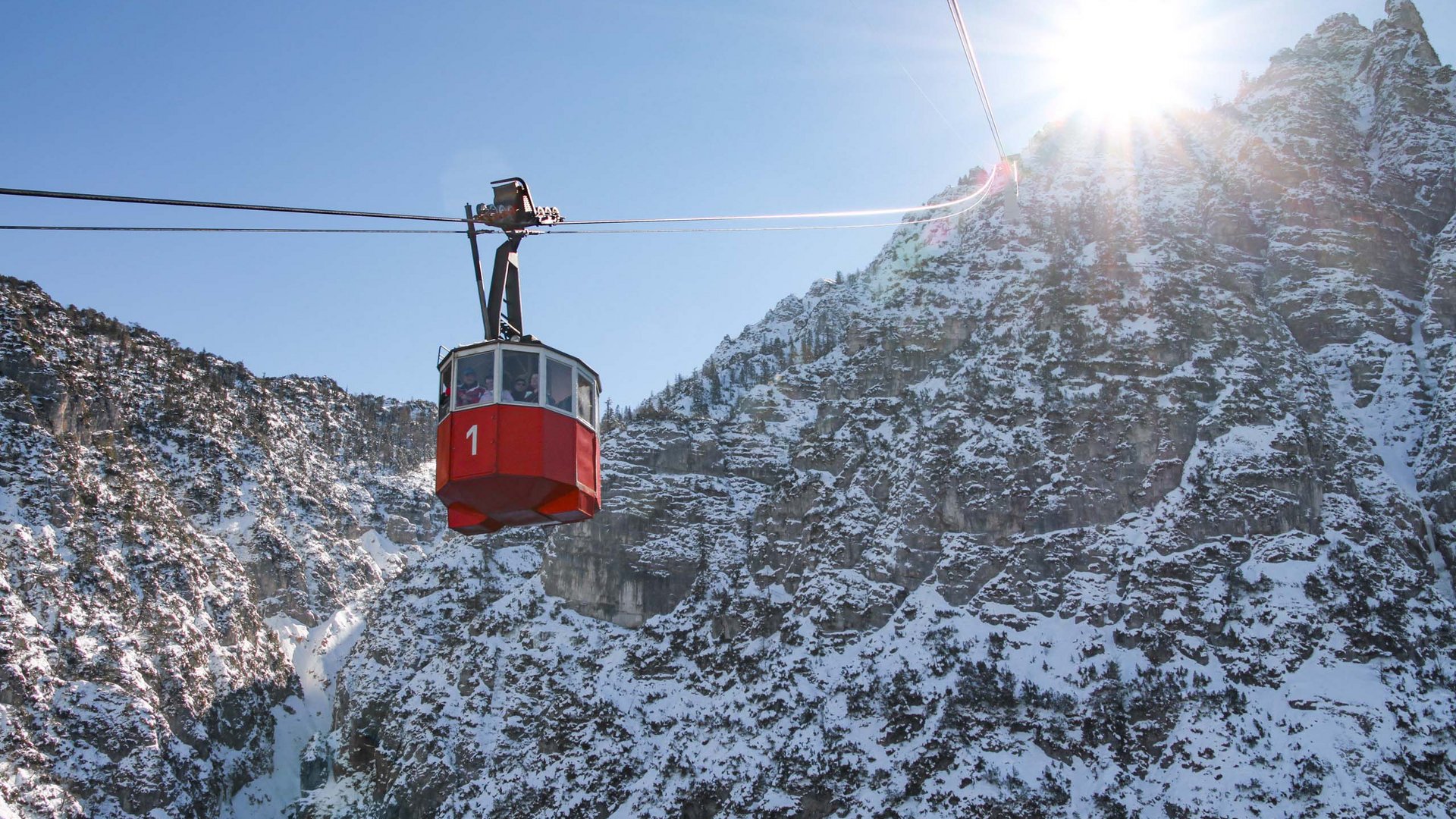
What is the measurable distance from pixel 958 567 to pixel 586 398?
211ft

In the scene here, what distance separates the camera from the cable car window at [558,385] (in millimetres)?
18734

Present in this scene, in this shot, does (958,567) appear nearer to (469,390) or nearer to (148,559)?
(469,390)

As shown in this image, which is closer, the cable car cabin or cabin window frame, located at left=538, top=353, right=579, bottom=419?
the cable car cabin

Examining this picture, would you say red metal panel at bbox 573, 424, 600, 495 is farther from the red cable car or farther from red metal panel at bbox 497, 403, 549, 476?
red metal panel at bbox 497, 403, 549, 476

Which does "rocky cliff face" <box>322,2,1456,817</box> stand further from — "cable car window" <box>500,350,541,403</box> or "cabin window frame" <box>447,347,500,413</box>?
"cabin window frame" <box>447,347,500,413</box>

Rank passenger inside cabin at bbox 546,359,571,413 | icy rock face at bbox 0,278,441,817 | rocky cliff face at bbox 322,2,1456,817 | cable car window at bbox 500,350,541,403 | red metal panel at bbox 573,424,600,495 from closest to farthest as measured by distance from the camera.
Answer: cable car window at bbox 500,350,541,403, passenger inside cabin at bbox 546,359,571,413, red metal panel at bbox 573,424,600,495, rocky cliff face at bbox 322,2,1456,817, icy rock face at bbox 0,278,441,817

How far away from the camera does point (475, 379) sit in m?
18.6

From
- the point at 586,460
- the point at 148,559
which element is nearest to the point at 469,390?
the point at 586,460

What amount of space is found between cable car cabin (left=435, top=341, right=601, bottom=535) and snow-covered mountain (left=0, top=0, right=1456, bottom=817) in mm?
54818

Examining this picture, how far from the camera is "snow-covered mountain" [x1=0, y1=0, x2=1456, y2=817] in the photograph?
68312 millimetres

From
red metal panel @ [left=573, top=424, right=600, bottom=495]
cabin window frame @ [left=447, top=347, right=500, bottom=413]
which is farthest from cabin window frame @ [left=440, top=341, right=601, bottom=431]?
red metal panel @ [left=573, top=424, right=600, bottom=495]

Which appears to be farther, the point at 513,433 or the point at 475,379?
the point at 475,379

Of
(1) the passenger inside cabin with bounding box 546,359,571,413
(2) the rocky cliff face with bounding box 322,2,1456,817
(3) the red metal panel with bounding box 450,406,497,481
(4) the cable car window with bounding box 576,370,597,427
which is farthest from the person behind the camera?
(2) the rocky cliff face with bounding box 322,2,1456,817

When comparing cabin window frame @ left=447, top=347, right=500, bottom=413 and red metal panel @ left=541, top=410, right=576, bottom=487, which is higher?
cabin window frame @ left=447, top=347, right=500, bottom=413
